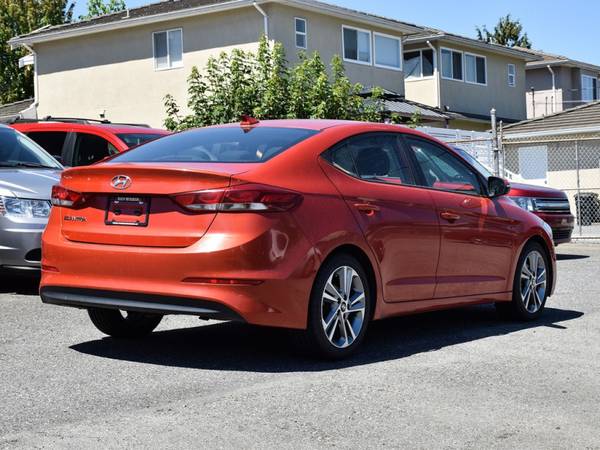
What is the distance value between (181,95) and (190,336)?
2527 centimetres

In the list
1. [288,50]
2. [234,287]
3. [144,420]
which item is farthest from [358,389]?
[288,50]

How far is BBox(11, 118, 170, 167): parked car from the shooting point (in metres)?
12.7

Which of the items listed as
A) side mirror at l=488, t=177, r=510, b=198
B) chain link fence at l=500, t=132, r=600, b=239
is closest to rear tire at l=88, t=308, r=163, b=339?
side mirror at l=488, t=177, r=510, b=198

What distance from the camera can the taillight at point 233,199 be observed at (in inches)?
245

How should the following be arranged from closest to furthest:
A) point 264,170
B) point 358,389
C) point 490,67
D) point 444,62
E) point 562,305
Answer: point 358,389, point 264,170, point 562,305, point 444,62, point 490,67

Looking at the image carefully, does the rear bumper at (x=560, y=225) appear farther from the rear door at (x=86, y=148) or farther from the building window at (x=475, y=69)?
the building window at (x=475, y=69)

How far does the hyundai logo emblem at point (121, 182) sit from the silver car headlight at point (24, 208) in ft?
12.7

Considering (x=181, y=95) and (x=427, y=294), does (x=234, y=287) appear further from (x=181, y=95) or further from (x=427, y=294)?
(x=181, y=95)

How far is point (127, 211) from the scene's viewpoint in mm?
6512

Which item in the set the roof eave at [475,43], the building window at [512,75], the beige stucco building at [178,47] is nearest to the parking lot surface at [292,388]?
the beige stucco building at [178,47]

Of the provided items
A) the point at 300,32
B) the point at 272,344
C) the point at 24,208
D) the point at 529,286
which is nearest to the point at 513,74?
the point at 300,32

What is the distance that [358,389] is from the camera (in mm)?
5961

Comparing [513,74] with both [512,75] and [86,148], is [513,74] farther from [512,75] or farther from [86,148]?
[86,148]

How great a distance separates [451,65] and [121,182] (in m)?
35.8
